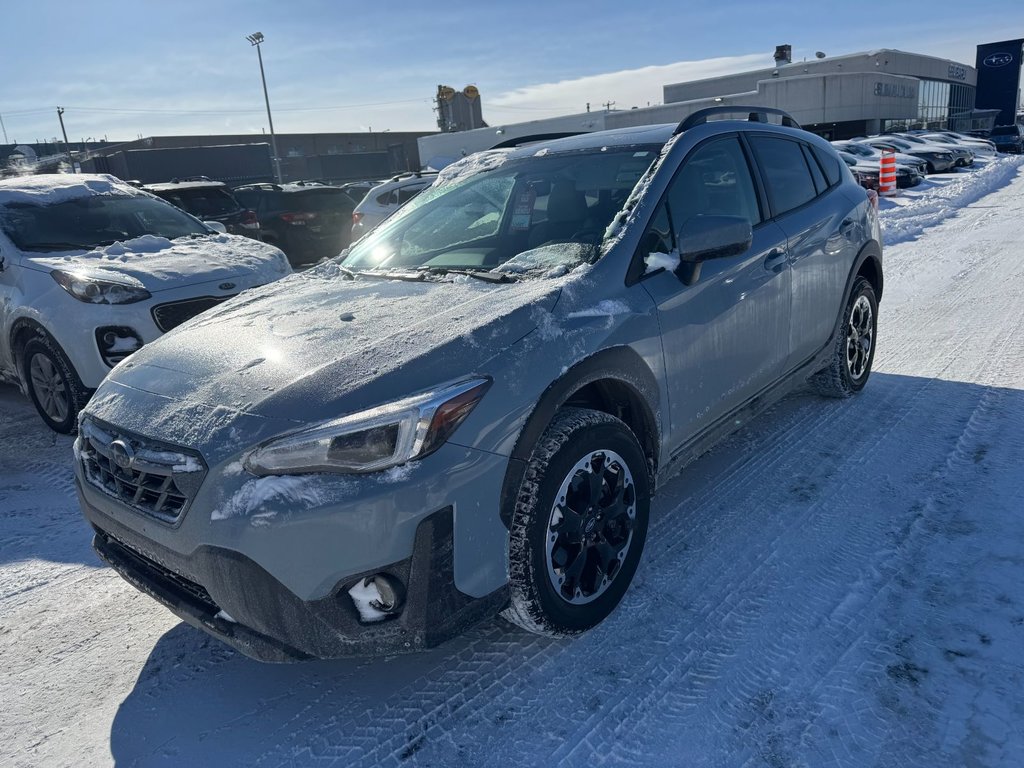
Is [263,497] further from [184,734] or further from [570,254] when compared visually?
[570,254]

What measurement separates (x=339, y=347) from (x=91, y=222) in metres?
4.63

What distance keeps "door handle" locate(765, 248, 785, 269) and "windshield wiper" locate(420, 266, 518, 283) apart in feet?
4.59

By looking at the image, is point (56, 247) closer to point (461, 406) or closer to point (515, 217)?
point (515, 217)

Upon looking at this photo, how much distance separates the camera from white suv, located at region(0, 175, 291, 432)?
15.4ft

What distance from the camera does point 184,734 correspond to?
2275mm

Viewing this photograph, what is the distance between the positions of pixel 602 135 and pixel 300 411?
2330mm

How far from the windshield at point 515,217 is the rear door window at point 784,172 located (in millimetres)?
893

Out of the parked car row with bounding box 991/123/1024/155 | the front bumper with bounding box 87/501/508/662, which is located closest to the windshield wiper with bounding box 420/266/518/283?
the front bumper with bounding box 87/501/508/662

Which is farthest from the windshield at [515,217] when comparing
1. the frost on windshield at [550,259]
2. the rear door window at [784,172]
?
the rear door window at [784,172]

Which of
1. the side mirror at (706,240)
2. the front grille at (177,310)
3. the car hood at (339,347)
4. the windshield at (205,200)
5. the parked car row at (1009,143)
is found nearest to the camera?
the car hood at (339,347)

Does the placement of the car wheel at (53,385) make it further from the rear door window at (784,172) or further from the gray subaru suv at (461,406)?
A: the rear door window at (784,172)

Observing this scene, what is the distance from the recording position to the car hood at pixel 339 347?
2125 mm

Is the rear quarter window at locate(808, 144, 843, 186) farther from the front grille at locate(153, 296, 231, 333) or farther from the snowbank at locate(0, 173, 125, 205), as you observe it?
the snowbank at locate(0, 173, 125, 205)

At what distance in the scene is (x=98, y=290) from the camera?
471cm
